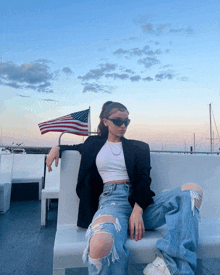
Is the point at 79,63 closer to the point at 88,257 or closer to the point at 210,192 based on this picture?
the point at 210,192

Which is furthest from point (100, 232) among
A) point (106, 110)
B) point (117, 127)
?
point (106, 110)

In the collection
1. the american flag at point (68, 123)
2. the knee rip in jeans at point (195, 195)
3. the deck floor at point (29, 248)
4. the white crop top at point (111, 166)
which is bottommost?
the deck floor at point (29, 248)

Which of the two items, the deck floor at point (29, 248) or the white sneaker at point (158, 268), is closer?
the white sneaker at point (158, 268)

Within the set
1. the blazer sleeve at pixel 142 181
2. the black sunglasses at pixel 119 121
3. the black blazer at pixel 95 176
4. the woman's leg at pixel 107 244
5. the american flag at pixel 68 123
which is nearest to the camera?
the woman's leg at pixel 107 244

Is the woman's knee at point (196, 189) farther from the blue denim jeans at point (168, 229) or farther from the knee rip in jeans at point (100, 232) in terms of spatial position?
the knee rip in jeans at point (100, 232)

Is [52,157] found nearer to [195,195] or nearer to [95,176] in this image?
[95,176]

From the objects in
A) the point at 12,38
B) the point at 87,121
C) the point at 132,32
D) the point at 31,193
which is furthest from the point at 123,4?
the point at 31,193

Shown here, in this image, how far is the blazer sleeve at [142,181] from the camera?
167 centimetres

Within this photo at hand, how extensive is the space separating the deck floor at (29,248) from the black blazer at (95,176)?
654mm

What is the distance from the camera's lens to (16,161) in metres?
5.83

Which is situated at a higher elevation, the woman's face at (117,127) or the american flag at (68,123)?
the american flag at (68,123)

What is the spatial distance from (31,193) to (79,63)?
7264 mm

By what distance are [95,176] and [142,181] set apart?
389 mm

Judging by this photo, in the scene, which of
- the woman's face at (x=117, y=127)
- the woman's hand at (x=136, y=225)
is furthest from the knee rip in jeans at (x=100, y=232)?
the woman's face at (x=117, y=127)
